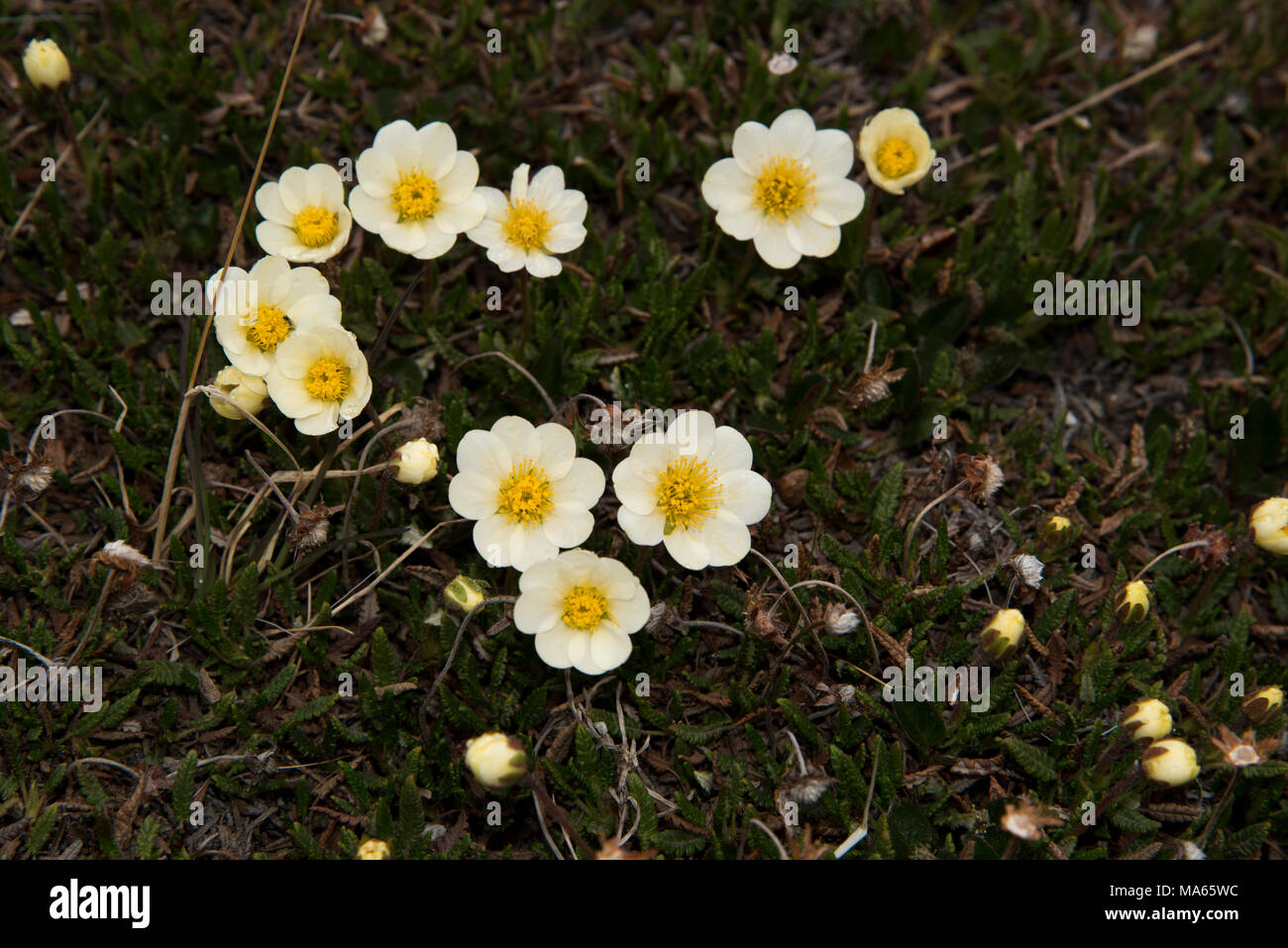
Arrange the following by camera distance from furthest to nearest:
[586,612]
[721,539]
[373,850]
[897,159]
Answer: [897,159], [721,539], [586,612], [373,850]

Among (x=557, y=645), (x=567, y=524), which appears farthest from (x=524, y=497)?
(x=557, y=645)

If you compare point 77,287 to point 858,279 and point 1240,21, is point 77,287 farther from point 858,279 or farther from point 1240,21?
point 1240,21

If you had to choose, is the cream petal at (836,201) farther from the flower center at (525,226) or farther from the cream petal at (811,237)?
the flower center at (525,226)

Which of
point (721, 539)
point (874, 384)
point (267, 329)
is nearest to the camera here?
point (721, 539)

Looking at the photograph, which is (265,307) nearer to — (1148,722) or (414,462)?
(414,462)

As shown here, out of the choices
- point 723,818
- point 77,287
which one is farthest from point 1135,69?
point 77,287

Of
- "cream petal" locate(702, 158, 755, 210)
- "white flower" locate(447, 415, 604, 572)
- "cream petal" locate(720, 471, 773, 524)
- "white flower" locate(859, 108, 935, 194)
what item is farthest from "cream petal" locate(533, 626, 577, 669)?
"white flower" locate(859, 108, 935, 194)
